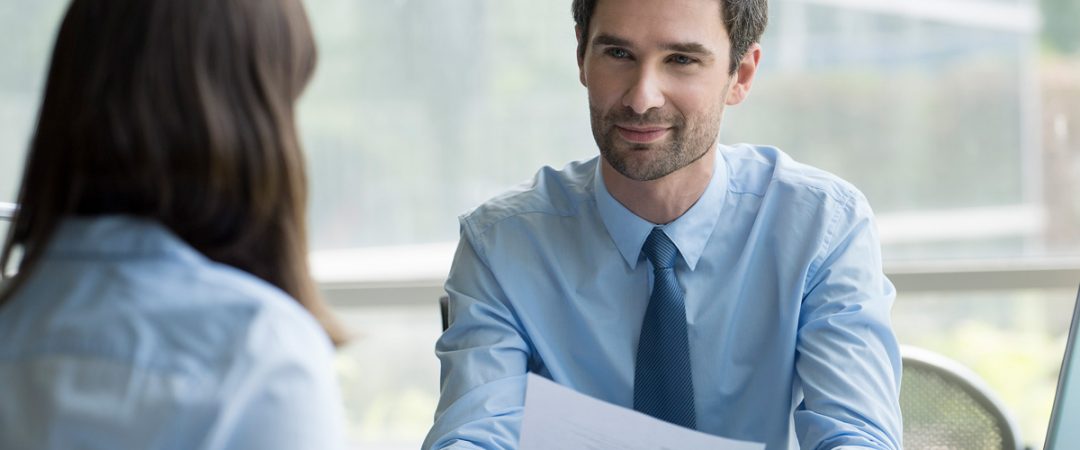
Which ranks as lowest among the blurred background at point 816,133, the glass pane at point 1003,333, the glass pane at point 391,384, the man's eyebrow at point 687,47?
the glass pane at point 391,384

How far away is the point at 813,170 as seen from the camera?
180 centimetres

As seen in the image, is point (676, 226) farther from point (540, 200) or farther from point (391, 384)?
point (391, 384)

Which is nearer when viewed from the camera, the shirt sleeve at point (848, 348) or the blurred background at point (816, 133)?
the shirt sleeve at point (848, 348)

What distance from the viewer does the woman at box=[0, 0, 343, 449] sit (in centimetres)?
79

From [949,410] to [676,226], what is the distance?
0.51m

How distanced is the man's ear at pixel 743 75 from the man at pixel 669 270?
73 millimetres

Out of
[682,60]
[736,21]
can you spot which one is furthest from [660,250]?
[736,21]

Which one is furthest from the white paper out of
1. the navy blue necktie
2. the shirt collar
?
the shirt collar

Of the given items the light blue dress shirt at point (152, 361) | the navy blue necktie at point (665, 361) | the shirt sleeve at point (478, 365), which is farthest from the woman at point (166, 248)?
the navy blue necktie at point (665, 361)

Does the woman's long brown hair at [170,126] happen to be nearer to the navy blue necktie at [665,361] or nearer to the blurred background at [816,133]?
the navy blue necktie at [665,361]

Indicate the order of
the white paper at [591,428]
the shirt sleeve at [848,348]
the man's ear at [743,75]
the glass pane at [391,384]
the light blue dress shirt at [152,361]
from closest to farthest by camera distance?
the light blue dress shirt at [152,361], the white paper at [591,428], the shirt sleeve at [848,348], the man's ear at [743,75], the glass pane at [391,384]

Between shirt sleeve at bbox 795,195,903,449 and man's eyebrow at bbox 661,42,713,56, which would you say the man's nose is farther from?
shirt sleeve at bbox 795,195,903,449

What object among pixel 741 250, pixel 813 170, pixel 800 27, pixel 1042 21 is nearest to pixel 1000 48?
pixel 1042 21

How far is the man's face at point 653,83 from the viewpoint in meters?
1.68
